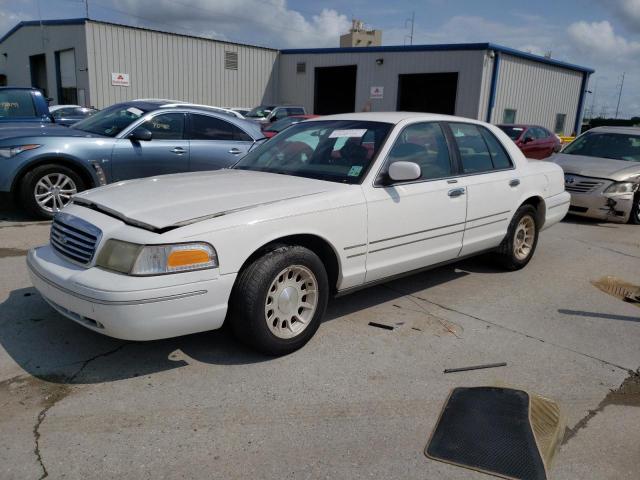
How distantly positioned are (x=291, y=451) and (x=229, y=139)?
614 cm

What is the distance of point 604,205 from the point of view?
887cm

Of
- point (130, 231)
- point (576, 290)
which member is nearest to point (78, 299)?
point (130, 231)

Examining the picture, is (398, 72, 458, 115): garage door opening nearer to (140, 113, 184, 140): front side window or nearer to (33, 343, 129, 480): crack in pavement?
(140, 113, 184, 140): front side window

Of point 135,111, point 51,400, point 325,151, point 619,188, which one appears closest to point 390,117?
point 325,151

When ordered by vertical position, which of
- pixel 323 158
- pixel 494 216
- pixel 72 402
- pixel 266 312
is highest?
pixel 323 158

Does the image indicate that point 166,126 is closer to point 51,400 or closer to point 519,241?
point 519,241

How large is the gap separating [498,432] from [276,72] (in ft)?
96.6

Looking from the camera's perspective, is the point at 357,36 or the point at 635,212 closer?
the point at 635,212

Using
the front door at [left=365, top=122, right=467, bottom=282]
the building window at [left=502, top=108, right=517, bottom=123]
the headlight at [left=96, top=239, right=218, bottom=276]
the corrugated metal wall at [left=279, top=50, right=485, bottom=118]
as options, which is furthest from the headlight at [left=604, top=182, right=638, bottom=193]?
the building window at [left=502, top=108, right=517, bottom=123]

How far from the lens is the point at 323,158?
14.7 ft

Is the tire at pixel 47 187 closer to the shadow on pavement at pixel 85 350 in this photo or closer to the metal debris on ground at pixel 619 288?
the shadow on pavement at pixel 85 350

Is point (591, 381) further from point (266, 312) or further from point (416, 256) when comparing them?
point (266, 312)

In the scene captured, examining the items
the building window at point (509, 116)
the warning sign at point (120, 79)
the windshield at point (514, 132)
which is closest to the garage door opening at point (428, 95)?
the building window at point (509, 116)

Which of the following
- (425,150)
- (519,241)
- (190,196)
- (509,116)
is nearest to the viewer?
(190,196)
